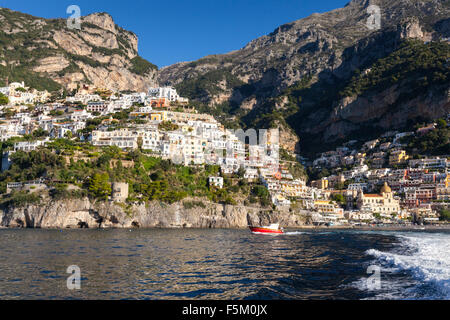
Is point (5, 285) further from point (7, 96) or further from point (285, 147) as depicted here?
point (285, 147)

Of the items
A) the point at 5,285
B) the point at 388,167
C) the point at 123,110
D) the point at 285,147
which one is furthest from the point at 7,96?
the point at 5,285

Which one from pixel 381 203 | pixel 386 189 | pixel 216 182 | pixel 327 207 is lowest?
pixel 327 207

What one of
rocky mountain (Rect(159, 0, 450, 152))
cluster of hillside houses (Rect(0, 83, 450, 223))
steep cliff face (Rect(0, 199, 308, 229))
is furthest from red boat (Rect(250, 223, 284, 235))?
rocky mountain (Rect(159, 0, 450, 152))

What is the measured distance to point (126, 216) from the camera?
198 feet

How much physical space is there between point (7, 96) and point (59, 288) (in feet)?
371

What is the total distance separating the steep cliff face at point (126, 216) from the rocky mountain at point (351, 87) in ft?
225

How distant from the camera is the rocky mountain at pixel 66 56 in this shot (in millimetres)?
139750

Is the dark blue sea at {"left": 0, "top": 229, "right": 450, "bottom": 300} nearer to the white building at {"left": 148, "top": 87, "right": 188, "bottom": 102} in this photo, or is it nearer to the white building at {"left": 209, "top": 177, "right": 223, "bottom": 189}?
the white building at {"left": 209, "top": 177, "right": 223, "bottom": 189}

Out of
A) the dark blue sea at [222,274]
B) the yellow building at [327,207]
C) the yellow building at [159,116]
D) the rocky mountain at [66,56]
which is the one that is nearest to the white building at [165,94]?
the yellow building at [159,116]

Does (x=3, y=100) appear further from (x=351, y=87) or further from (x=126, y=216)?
(x=351, y=87)

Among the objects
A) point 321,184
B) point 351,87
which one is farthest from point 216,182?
point 351,87

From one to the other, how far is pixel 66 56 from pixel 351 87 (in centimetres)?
10356

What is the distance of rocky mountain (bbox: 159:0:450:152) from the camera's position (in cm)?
11719
